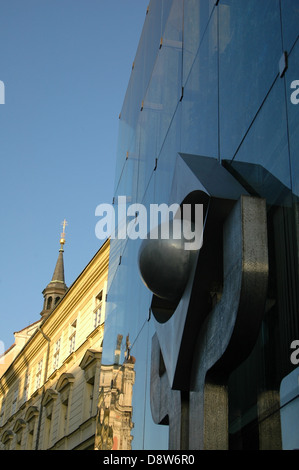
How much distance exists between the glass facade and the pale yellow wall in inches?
466

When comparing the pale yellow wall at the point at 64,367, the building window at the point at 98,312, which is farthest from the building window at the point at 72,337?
the building window at the point at 98,312

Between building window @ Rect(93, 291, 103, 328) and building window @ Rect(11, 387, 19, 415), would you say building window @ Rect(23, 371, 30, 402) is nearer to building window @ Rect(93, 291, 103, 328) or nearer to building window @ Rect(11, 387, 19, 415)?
building window @ Rect(11, 387, 19, 415)

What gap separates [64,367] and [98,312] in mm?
4349

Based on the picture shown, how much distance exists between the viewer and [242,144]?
6.36 m

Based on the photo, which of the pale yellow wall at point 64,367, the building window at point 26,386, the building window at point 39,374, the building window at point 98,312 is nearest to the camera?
the pale yellow wall at point 64,367

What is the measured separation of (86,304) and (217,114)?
1880cm

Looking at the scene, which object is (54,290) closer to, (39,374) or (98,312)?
(39,374)

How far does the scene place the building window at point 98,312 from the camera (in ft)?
Answer: 76.8

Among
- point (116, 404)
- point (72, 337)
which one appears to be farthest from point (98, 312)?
point (116, 404)

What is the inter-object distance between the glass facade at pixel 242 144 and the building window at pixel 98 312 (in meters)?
11.8

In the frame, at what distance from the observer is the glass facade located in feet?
17.1

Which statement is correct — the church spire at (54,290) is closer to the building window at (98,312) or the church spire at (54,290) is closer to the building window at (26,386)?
the building window at (26,386)

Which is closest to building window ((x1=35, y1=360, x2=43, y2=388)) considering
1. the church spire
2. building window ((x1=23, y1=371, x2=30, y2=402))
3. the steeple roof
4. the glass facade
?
building window ((x1=23, y1=371, x2=30, y2=402))
